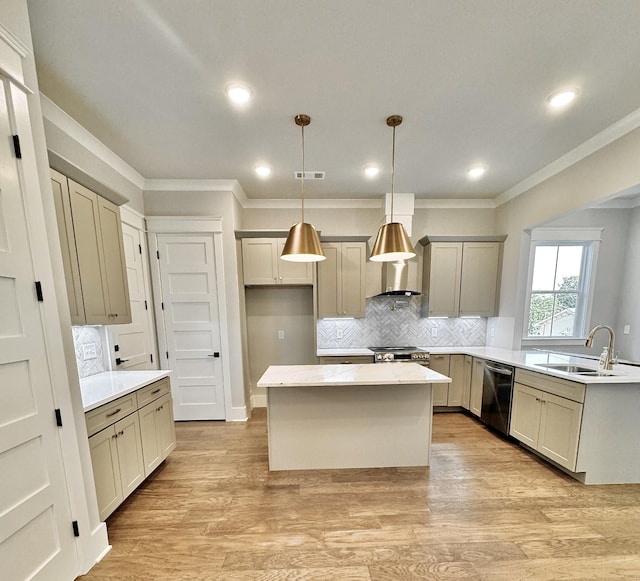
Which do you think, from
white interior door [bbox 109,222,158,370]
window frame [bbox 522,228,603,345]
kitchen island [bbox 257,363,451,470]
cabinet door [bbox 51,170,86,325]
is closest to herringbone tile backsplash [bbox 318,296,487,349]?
window frame [bbox 522,228,603,345]

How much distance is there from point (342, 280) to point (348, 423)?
1.86 metres

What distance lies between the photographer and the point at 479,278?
11.7 ft

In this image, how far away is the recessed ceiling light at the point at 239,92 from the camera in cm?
164

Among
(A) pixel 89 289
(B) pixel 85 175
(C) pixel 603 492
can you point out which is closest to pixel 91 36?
(B) pixel 85 175

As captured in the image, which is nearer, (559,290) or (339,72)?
(339,72)

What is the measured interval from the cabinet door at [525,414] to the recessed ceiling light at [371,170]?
280cm

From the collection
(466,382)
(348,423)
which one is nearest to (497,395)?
(466,382)

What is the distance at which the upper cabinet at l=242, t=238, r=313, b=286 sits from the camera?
10.9ft

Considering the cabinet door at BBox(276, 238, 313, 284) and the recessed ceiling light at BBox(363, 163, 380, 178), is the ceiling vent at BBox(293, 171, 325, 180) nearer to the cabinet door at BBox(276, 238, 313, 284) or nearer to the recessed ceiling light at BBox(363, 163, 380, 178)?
the recessed ceiling light at BBox(363, 163, 380, 178)

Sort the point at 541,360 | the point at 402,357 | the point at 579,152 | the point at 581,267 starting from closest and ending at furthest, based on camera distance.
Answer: the point at 579,152, the point at 541,360, the point at 402,357, the point at 581,267

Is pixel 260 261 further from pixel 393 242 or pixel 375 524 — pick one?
pixel 375 524

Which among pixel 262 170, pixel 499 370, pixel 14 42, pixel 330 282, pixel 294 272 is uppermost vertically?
pixel 262 170

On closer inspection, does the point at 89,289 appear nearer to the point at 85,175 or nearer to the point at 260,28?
the point at 85,175

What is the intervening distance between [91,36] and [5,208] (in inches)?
40.9
